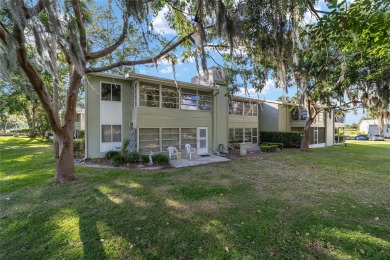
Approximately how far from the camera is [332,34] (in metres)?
4.16

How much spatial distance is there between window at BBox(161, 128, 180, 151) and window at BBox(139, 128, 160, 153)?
0.39 meters

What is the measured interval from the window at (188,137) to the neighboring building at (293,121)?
10.1m

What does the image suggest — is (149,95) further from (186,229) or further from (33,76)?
(186,229)

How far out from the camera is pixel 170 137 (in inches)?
474

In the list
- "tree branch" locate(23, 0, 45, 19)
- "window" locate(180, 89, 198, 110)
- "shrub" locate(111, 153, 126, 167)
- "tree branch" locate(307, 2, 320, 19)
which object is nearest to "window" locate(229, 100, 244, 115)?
"window" locate(180, 89, 198, 110)

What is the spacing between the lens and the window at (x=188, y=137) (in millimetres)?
12492

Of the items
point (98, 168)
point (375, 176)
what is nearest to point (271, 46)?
point (375, 176)

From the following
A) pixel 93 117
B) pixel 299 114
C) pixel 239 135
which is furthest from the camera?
pixel 299 114

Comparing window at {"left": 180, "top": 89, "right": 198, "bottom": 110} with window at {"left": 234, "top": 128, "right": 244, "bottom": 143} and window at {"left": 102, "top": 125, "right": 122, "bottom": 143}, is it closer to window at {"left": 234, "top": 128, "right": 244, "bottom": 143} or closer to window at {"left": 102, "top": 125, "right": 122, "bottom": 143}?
window at {"left": 102, "top": 125, "right": 122, "bottom": 143}

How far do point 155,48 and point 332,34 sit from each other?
22.1 feet

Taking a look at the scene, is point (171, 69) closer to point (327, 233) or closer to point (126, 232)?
point (126, 232)

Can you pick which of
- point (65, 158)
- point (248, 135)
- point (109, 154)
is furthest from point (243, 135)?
point (65, 158)

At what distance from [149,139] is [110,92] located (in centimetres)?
355

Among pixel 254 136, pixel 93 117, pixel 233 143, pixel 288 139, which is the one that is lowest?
pixel 233 143
